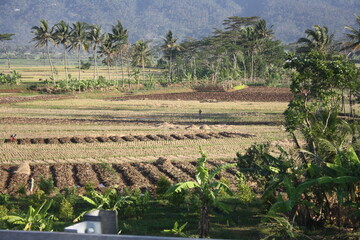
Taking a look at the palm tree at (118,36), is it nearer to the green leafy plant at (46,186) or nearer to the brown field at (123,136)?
the brown field at (123,136)

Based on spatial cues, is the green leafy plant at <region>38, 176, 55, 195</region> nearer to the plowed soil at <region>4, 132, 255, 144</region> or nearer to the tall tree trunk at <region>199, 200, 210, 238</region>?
the tall tree trunk at <region>199, 200, 210, 238</region>

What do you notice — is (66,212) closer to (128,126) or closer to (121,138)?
(121,138)

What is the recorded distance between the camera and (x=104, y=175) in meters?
17.1

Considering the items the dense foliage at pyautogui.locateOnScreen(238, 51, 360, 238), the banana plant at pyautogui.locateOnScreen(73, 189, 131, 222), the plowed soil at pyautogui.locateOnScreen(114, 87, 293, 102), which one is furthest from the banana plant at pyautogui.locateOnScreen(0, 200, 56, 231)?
the plowed soil at pyautogui.locateOnScreen(114, 87, 293, 102)

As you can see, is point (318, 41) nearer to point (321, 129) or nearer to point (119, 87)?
point (119, 87)

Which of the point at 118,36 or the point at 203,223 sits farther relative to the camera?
the point at 118,36

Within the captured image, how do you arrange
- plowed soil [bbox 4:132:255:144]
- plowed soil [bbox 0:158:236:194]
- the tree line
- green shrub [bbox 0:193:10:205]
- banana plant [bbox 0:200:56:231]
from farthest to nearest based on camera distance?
1. the tree line
2. plowed soil [bbox 4:132:255:144]
3. plowed soil [bbox 0:158:236:194]
4. green shrub [bbox 0:193:10:205]
5. banana plant [bbox 0:200:56:231]

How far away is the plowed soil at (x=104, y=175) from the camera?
51.8ft

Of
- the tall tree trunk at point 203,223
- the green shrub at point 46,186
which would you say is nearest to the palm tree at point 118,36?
the green shrub at point 46,186

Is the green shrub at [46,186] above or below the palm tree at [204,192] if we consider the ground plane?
below

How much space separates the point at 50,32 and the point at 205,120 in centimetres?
3090

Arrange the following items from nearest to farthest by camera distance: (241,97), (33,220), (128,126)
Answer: (33,220) < (128,126) < (241,97)

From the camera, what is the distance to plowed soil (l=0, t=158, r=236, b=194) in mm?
15781

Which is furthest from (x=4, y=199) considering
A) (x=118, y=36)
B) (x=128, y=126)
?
(x=118, y=36)
